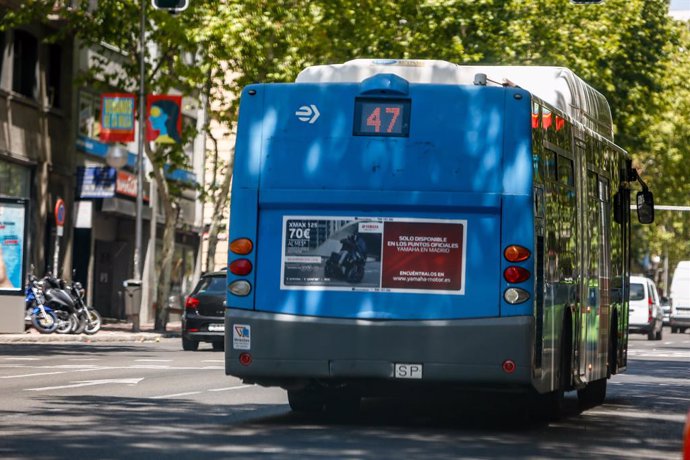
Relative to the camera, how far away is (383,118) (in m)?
13.7

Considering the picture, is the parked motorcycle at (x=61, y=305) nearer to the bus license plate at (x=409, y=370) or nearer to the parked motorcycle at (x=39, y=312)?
the parked motorcycle at (x=39, y=312)

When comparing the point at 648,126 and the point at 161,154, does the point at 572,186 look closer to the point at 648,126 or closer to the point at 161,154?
the point at 161,154

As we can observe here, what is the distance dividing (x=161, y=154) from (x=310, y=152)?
28.8 m

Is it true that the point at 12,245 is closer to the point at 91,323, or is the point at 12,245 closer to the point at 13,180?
the point at 91,323

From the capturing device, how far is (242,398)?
17.5 m

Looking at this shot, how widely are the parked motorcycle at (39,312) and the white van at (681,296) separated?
2794 centimetres

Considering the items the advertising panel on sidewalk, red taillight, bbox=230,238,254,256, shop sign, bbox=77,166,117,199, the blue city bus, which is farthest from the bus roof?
shop sign, bbox=77,166,117,199

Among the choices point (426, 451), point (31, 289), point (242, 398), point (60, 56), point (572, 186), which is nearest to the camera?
point (426, 451)

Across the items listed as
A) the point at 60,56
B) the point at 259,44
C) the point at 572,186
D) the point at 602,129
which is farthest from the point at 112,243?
the point at 572,186

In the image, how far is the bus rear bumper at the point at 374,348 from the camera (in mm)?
13242

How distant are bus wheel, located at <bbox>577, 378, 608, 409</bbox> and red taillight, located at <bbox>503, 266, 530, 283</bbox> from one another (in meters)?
5.09

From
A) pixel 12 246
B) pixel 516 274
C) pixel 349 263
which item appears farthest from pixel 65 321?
pixel 516 274

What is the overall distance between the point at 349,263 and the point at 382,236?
33 centimetres

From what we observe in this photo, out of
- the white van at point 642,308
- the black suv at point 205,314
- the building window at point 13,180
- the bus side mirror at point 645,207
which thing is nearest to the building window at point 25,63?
the building window at point 13,180
